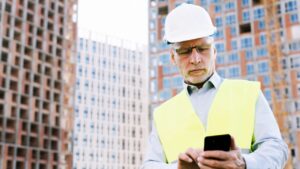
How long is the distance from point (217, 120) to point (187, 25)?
421 mm

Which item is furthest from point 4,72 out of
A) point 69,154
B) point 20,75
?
point 69,154

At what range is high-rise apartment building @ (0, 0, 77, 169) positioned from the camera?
5212 centimetres

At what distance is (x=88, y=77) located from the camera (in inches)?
3875

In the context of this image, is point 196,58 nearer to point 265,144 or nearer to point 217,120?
point 217,120

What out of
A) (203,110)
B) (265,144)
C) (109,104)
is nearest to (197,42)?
(203,110)

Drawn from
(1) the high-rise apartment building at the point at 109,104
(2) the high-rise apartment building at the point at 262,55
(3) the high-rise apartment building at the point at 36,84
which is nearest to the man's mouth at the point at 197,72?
(3) the high-rise apartment building at the point at 36,84

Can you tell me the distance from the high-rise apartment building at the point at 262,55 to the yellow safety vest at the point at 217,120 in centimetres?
5180

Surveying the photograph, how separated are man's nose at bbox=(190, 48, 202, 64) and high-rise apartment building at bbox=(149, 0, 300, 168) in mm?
51961

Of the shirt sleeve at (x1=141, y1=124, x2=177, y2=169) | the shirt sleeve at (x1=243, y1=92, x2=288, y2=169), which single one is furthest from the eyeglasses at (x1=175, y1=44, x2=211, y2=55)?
the shirt sleeve at (x1=141, y1=124, x2=177, y2=169)

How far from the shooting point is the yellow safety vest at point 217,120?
2.04 m

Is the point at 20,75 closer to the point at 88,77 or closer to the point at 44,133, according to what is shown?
the point at 44,133

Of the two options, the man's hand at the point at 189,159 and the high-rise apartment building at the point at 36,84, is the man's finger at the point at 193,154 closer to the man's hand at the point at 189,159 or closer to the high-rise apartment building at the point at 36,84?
the man's hand at the point at 189,159

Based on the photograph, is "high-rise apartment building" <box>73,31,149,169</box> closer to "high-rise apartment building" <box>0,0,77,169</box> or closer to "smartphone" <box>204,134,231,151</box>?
"high-rise apartment building" <box>0,0,77,169</box>

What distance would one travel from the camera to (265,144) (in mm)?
1954
